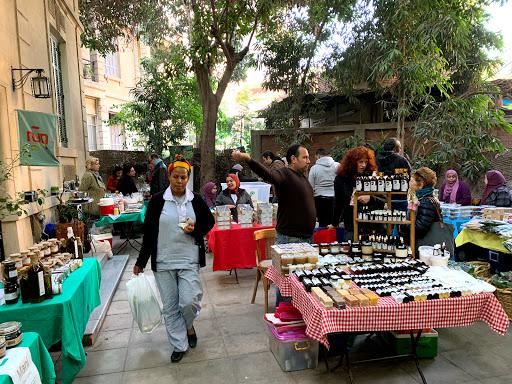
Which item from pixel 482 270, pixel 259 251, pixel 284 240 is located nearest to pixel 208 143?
pixel 259 251

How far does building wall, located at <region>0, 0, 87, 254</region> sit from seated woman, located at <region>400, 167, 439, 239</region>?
5.11 meters

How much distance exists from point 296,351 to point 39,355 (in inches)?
77.3

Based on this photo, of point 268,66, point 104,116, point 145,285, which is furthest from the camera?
point 104,116

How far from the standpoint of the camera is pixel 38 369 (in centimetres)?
219

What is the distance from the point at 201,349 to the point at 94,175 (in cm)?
502

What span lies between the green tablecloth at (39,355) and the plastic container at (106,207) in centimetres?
458

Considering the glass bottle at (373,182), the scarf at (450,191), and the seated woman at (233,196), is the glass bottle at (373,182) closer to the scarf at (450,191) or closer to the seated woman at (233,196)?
the seated woman at (233,196)

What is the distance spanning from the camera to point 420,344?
10.7 feet

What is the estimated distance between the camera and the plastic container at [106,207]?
6570 millimetres

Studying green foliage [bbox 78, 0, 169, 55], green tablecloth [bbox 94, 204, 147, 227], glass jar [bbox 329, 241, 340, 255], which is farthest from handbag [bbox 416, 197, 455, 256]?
green foliage [bbox 78, 0, 169, 55]

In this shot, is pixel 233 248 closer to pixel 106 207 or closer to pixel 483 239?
pixel 106 207

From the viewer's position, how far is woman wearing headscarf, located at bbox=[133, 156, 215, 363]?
3334 mm

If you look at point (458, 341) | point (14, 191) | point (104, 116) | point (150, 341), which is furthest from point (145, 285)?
point (104, 116)

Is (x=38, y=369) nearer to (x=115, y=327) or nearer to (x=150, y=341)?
(x=150, y=341)
